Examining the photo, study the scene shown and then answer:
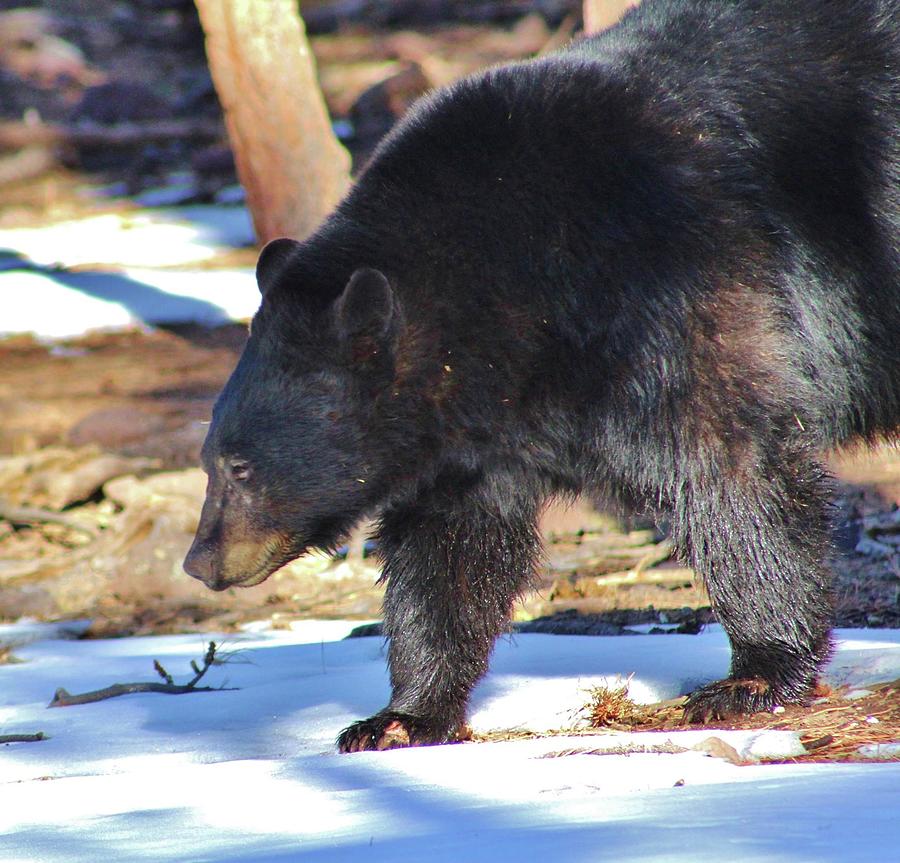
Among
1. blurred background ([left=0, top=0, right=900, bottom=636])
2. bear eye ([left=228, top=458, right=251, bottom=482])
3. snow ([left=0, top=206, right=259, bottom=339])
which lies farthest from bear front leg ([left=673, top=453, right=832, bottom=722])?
snow ([left=0, top=206, right=259, bottom=339])

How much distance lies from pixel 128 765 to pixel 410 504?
1079 millimetres

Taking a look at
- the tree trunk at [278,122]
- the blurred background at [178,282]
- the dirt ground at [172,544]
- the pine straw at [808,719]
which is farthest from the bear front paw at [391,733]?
the tree trunk at [278,122]

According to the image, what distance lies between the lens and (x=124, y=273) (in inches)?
516

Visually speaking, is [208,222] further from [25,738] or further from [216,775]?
[216,775]

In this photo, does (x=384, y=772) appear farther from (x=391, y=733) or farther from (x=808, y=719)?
(x=808, y=719)

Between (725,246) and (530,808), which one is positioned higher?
(725,246)

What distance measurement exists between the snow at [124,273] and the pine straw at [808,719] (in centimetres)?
813

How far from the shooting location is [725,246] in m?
3.76

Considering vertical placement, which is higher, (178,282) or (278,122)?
(278,122)

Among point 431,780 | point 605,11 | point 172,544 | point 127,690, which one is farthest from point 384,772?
point 605,11

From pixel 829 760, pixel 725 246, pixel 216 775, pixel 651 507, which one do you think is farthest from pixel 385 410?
pixel 829 760

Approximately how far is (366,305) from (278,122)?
17.5 feet

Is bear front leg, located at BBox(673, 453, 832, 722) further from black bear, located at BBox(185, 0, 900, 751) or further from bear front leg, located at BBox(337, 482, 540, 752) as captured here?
bear front leg, located at BBox(337, 482, 540, 752)

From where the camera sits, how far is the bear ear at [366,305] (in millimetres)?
3811
